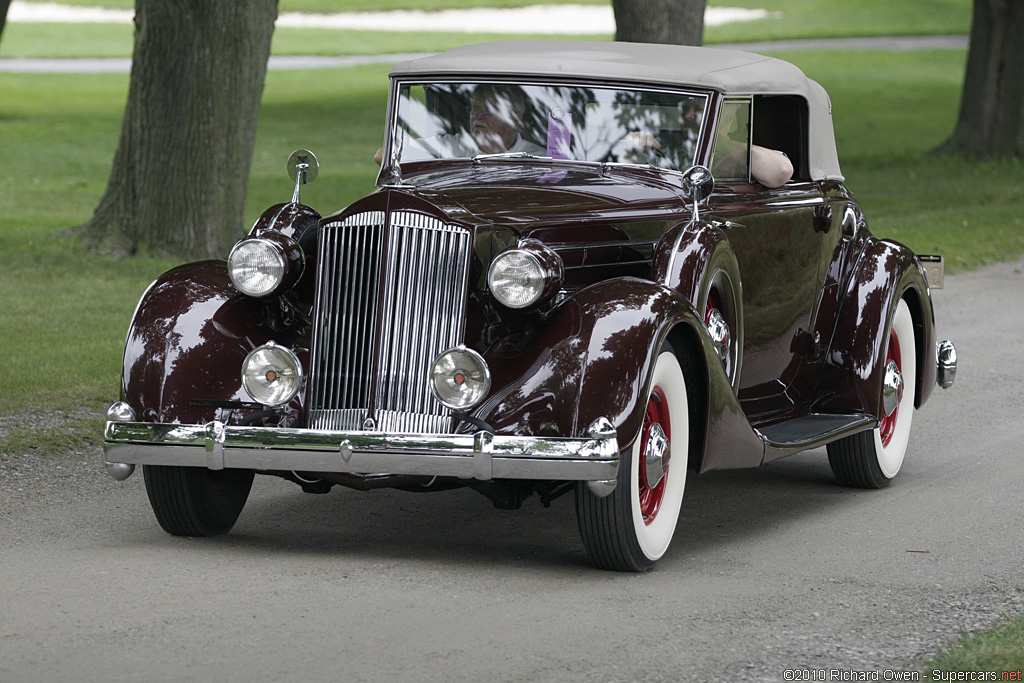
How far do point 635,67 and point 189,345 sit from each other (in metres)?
2.28

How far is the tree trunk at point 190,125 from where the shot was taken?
1237 centimetres

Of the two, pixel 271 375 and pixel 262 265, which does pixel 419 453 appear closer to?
pixel 271 375

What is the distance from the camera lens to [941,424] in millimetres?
8219

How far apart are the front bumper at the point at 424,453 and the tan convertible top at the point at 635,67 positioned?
2032mm

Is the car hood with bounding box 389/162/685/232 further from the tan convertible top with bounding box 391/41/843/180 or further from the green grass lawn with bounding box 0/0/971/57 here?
the green grass lawn with bounding box 0/0/971/57

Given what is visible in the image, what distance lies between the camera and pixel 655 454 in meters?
5.25

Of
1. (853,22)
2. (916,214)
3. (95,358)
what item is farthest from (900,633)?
(853,22)

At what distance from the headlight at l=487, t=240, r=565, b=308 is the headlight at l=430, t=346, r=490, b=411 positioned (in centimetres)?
24

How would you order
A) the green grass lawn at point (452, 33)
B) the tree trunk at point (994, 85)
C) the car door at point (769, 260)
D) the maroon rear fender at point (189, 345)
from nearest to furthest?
the maroon rear fender at point (189, 345) < the car door at point (769, 260) < the tree trunk at point (994, 85) < the green grass lawn at point (452, 33)

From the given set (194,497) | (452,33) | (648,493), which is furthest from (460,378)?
(452,33)

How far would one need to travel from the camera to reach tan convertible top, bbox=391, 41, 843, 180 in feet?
20.7

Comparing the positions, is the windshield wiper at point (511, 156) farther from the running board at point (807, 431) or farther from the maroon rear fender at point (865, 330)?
the maroon rear fender at point (865, 330)

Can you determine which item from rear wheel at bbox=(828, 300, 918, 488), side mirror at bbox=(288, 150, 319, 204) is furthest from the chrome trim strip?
rear wheel at bbox=(828, 300, 918, 488)

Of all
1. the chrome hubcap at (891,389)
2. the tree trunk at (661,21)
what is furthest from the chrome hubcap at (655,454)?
the tree trunk at (661,21)
